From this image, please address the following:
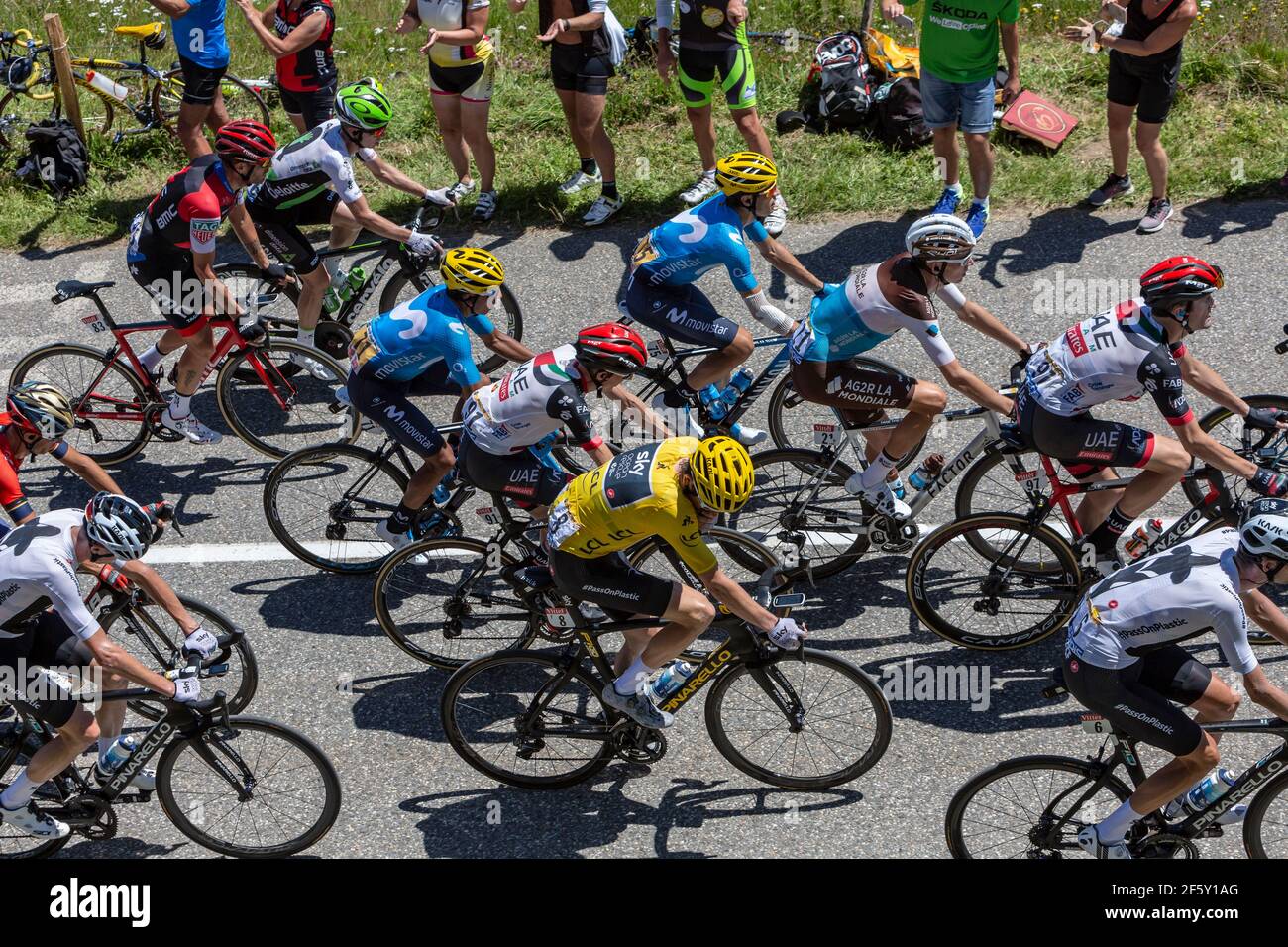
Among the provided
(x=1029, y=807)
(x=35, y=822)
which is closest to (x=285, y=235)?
(x=35, y=822)

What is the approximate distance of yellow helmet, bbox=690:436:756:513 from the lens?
5.92 meters

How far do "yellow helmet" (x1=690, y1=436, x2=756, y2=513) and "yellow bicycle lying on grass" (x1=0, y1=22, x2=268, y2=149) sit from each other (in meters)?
8.94

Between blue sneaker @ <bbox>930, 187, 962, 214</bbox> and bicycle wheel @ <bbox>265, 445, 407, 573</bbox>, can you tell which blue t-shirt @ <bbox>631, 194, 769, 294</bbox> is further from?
blue sneaker @ <bbox>930, 187, 962, 214</bbox>

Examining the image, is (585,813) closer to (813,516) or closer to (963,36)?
(813,516)

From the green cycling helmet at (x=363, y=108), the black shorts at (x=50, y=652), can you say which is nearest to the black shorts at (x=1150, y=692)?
the black shorts at (x=50, y=652)

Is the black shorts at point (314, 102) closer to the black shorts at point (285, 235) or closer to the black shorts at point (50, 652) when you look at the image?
the black shorts at point (285, 235)

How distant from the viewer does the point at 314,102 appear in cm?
1141

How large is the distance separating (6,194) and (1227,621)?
1157 cm

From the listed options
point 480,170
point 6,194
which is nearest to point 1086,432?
point 480,170

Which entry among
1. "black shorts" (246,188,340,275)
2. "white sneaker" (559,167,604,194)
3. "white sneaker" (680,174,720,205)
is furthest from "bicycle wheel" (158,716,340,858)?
"white sneaker" (559,167,604,194)

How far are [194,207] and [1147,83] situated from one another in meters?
7.12

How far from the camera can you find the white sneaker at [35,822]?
638cm

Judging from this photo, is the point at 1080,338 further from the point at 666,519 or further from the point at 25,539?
the point at 25,539
